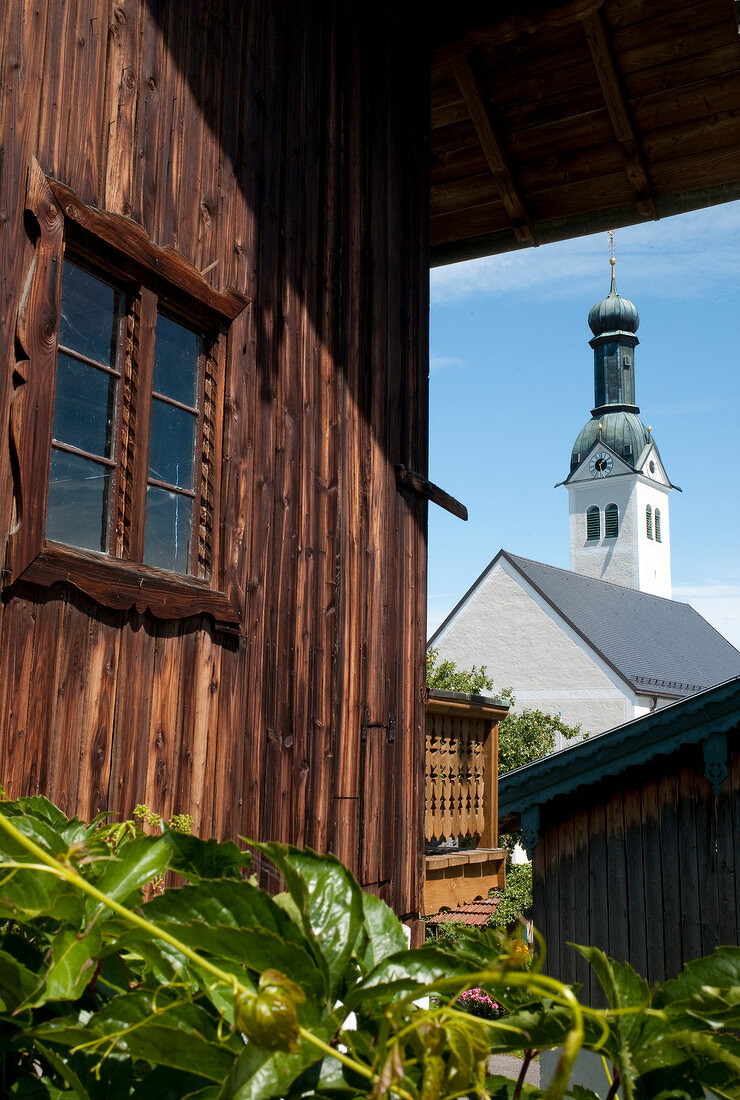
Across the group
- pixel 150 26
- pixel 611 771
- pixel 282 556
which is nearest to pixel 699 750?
pixel 611 771

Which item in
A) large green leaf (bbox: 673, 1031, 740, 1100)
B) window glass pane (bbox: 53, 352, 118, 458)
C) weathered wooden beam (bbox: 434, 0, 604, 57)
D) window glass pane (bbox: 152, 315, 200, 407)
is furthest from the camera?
weathered wooden beam (bbox: 434, 0, 604, 57)

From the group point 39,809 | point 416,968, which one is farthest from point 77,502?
point 416,968

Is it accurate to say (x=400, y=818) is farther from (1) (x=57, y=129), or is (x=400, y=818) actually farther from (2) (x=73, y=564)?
(1) (x=57, y=129)

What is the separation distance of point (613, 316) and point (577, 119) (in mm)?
60462

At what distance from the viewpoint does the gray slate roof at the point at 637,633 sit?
40562 millimetres

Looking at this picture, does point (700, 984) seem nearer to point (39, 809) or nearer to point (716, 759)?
point (39, 809)

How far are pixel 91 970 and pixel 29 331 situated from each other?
2760 mm

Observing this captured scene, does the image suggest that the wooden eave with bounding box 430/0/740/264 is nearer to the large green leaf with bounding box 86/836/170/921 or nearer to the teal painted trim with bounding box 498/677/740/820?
the teal painted trim with bounding box 498/677/740/820

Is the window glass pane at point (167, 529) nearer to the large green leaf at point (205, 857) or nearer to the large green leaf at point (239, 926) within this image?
the large green leaf at point (205, 857)

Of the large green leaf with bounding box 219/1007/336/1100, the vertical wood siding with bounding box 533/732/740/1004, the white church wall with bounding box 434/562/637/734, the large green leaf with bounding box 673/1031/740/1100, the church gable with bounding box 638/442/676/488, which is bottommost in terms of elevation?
the vertical wood siding with bounding box 533/732/740/1004

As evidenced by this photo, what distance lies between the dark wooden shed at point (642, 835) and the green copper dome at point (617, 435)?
56.8 metres

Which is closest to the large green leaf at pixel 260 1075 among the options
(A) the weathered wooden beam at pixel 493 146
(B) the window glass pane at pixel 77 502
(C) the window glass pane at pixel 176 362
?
(B) the window glass pane at pixel 77 502

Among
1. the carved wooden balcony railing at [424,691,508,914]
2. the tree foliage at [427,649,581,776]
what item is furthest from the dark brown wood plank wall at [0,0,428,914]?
the tree foliage at [427,649,581,776]

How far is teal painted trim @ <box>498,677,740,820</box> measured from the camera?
7762 millimetres
